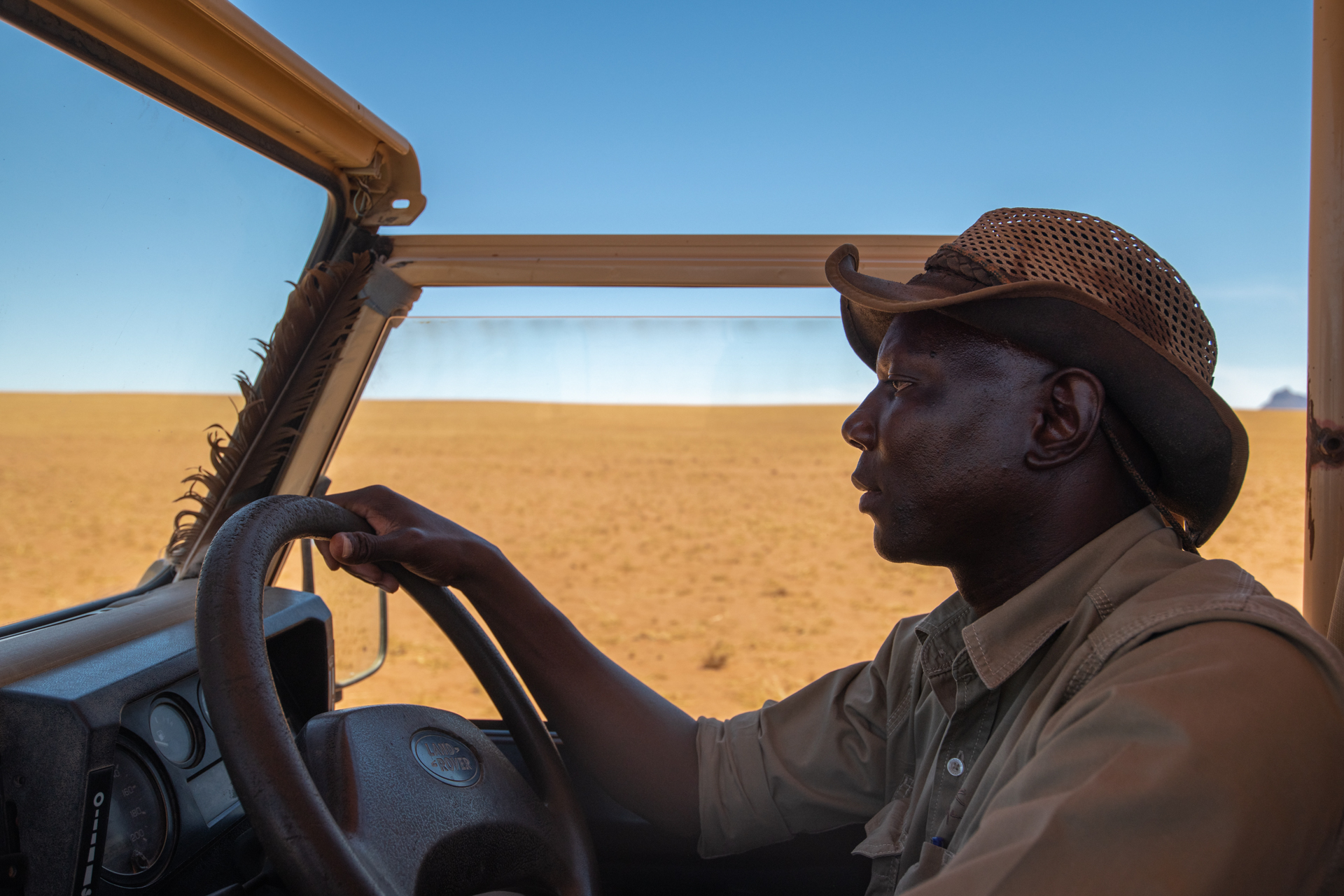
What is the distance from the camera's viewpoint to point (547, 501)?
2056 centimetres

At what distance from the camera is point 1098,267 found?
123cm

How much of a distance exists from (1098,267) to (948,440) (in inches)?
12.8

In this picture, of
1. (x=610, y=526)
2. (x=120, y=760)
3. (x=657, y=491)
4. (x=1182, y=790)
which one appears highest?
(x=657, y=491)

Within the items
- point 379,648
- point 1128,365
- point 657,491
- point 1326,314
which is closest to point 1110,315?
point 1128,365

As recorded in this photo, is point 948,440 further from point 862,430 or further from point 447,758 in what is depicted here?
point 447,758

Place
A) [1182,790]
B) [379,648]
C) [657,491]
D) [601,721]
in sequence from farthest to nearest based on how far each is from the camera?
1. [657,491]
2. [379,648]
3. [601,721]
4. [1182,790]

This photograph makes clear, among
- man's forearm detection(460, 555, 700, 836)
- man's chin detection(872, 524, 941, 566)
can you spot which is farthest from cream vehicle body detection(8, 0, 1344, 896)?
man's chin detection(872, 524, 941, 566)

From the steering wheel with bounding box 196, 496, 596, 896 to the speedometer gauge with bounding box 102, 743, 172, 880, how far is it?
283 mm

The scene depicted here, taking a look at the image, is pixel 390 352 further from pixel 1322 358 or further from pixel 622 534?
pixel 622 534

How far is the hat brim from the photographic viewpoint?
119 cm

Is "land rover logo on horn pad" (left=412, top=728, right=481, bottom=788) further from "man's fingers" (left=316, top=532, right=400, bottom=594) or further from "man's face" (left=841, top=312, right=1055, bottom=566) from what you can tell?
"man's face" (left=841, top=312, right=1055, bottom=566)

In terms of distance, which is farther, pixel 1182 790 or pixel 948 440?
pixel 948 440

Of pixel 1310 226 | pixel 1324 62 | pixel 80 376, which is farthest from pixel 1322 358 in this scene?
pixel 80 376

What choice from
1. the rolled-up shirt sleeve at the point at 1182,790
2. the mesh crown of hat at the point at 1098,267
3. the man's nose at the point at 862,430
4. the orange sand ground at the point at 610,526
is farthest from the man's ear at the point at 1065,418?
the orange sand ground at the point at 610,526
